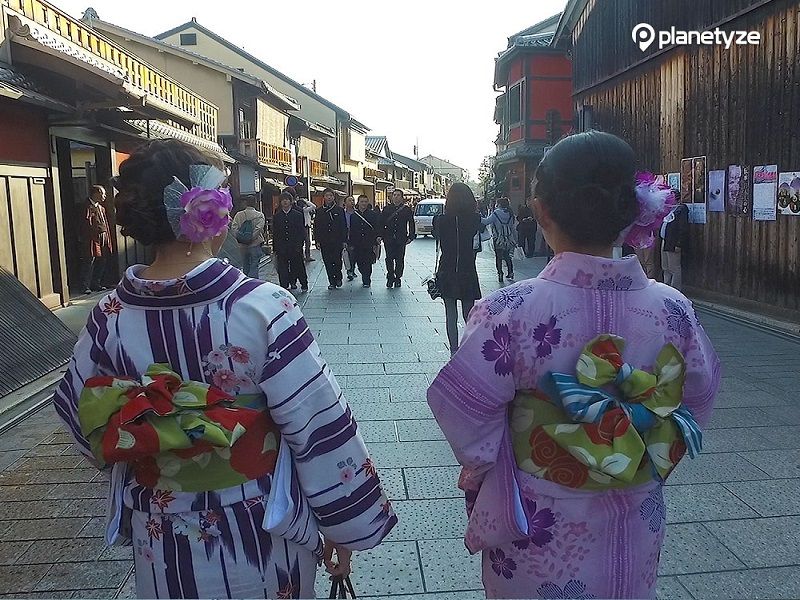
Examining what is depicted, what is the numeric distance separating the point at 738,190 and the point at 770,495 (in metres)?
6.89

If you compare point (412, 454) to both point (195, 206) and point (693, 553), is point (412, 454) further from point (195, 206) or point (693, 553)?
point (195, 206)

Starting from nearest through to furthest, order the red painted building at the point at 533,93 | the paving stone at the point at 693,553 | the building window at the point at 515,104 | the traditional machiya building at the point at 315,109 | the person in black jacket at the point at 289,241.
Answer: the paving stone at the point at 693,553 < the person in black jacket at the point at 289,241 < the red painted building at the point at 533,93 < the building window at the point at 515,104 < the traditional machiya building at the point at 315,109

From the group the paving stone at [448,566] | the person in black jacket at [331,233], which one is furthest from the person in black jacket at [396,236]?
the paving stone at [448,566]

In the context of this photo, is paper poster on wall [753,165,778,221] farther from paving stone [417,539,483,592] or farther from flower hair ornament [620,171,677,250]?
flower hair ornament [620,171,677,250]

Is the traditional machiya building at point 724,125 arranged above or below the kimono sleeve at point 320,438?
above

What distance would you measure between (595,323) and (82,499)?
3.24m

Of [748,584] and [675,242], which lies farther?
[675,242]

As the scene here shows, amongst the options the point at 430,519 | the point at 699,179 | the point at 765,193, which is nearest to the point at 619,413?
the point at 430,519

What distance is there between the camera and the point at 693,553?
10.00ft

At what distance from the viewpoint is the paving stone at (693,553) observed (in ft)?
9.59

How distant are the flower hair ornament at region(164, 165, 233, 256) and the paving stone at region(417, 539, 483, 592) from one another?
6.19 feet

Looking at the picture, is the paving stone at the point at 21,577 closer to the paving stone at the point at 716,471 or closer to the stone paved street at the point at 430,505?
the stone paved street at the point at 430,505

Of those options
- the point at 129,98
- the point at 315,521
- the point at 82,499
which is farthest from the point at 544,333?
the point at 129,98

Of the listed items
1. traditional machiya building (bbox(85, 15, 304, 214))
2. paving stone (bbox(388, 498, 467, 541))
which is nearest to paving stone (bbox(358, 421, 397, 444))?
paving stone (bbox(388, 498, 467, 541))
